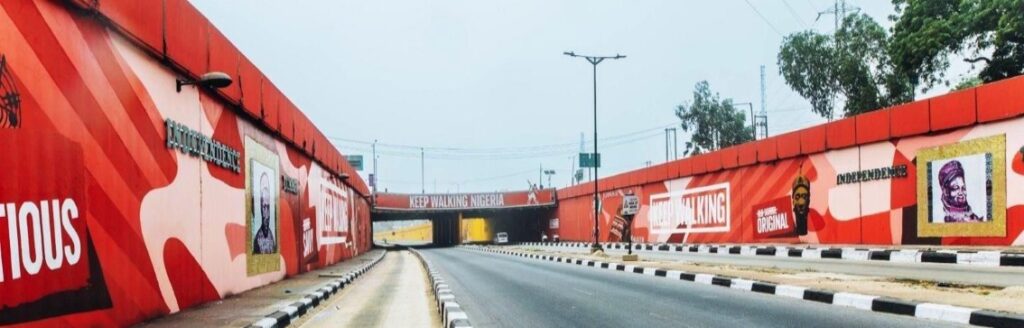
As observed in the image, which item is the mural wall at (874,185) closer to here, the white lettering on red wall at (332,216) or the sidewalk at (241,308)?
the sidewalk at (241,308)

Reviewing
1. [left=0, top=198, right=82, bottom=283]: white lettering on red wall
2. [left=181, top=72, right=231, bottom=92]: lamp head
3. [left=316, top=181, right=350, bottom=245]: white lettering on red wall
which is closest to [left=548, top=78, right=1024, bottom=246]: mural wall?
[left=316, top=181, right=350, bottom=245]: white lettering on red wall

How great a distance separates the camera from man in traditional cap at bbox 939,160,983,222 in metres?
19.9

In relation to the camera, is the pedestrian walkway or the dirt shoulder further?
the pedestrian walkway

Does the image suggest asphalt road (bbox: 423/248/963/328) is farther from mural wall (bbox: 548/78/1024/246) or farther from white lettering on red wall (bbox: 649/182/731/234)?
white lettering on red wall (bbox: 649/182/731/234)

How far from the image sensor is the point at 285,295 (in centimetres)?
1343

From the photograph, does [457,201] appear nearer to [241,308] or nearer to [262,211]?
[262,211]

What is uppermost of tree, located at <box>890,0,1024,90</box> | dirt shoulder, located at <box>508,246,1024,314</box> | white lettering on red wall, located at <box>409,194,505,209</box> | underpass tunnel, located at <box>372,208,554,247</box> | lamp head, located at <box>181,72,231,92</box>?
tree, located at <box>890,0,1024,90</box>

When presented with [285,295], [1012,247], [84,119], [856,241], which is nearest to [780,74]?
[856,241]

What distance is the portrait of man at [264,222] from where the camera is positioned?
51.7 feet

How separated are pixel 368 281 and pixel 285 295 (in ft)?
19.7

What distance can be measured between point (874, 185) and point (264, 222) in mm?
16207

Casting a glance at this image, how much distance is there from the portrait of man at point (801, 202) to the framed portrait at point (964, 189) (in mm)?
5967

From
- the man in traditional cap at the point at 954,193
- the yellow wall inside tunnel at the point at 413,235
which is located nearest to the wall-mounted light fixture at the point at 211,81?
the man in traditional cap at the point at 954,193

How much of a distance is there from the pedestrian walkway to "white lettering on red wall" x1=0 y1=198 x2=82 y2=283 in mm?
3252
